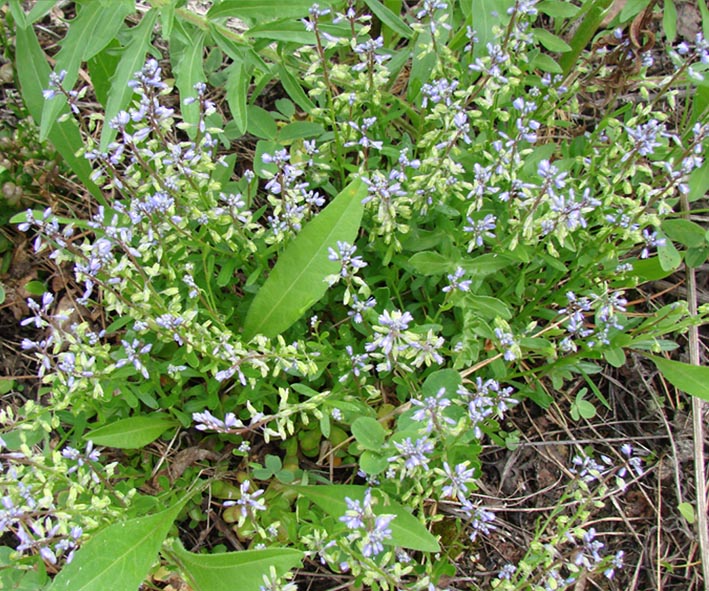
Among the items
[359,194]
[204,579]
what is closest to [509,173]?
[359,194]

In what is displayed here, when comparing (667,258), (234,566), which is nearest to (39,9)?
(234,566)

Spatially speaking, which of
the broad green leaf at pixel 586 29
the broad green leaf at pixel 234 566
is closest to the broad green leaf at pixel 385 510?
the broad green leaf at pixel 234 566

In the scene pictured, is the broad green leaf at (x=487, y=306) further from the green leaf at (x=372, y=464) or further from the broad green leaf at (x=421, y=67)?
the broad green leaf at (x=421, y=67)

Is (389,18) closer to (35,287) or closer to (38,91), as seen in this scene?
(38,91)

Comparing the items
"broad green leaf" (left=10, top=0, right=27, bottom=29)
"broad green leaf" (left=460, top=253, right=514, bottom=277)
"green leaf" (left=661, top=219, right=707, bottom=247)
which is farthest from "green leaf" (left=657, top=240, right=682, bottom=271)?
Result: "broad green leaf" (left=10, top=0, right=27, bottom=29)

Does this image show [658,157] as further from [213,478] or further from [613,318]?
[213,478]

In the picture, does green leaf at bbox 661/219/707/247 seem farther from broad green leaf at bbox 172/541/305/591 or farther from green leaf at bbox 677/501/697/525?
broad green leaf at bbox 172/541/305/591
